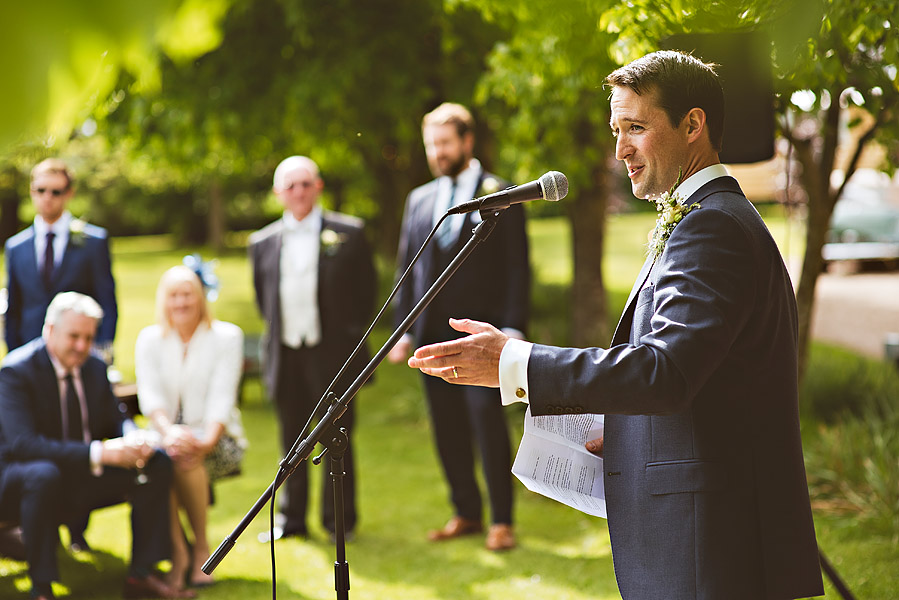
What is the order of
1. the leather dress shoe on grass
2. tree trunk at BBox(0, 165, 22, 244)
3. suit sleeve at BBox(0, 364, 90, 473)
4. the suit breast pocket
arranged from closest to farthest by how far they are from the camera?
the suit breast pocket → suit sleeve at BBox(0, 364, 90, 473) → the leather dress shoe on grass → tree trunk at BBox(0, 165, 22, 244)

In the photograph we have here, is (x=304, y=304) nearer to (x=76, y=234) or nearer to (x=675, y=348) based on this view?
(x=76, y=234)

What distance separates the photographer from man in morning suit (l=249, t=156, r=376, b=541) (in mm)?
5855

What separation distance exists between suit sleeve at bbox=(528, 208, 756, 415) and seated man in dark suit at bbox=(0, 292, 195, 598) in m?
3.40

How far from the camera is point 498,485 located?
5625mm

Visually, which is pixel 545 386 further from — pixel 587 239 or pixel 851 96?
pixel 587 239

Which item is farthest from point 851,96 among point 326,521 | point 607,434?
point 326,521

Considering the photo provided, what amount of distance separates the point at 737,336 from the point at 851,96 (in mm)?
2868

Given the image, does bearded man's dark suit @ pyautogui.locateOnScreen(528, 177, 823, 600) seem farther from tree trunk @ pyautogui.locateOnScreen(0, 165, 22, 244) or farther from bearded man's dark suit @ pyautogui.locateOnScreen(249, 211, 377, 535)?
tree trunk @ pyautogui.locateOnScreen(0, 165, 22, 244)

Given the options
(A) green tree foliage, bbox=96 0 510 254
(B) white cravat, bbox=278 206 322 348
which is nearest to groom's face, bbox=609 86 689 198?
(B) white cravat, bbox=278 206 322 348

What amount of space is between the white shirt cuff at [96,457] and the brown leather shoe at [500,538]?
7.44 ft

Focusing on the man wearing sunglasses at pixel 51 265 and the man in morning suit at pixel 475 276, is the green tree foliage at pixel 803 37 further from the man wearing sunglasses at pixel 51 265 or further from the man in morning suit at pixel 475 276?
the man wearing sunglasses at pixel 51 265

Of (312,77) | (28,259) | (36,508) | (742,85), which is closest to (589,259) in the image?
(312,77)

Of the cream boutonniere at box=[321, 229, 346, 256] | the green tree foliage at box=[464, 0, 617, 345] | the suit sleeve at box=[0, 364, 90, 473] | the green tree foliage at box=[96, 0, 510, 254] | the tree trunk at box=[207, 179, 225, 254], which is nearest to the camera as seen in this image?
the green tree foliage at box=[464, 0, 617, 345]

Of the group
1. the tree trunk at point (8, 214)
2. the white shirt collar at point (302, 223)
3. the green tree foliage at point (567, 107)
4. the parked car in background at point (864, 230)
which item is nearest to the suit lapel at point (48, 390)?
the white shirt collar at point (302, 223)
